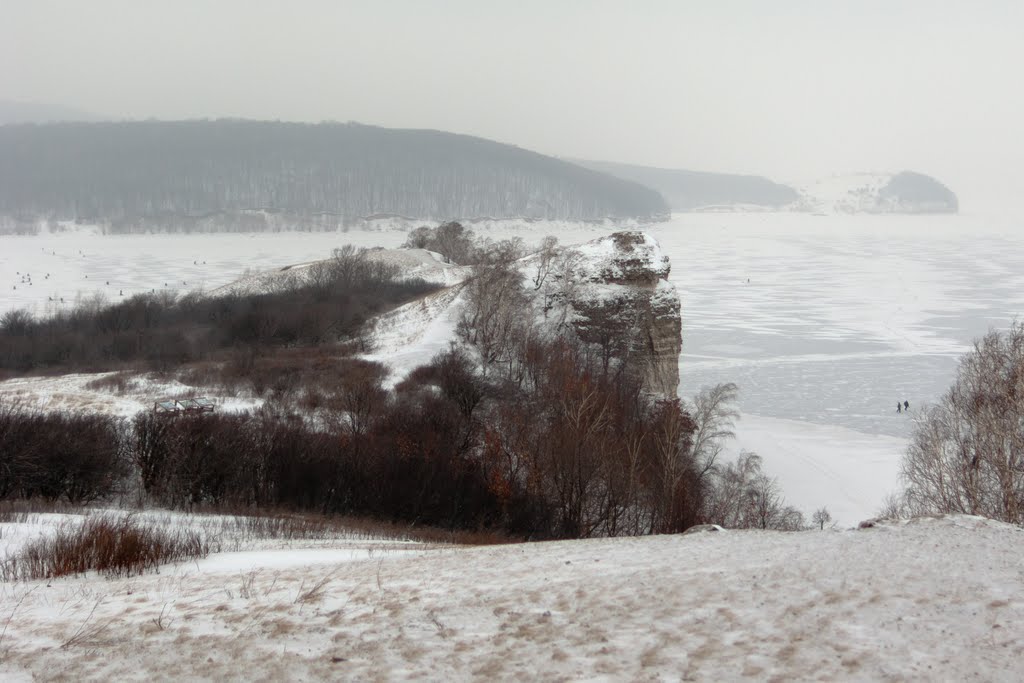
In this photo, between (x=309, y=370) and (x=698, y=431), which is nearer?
(x=698, y=431)

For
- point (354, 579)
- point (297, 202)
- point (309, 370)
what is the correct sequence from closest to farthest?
1. point (354, 579)
2. point (309, 370)
3. point (297, 202)

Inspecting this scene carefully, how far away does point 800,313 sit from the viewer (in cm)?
5206

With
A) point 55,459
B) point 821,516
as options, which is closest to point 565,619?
point 55,459

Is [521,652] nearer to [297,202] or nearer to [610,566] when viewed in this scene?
[610,566]

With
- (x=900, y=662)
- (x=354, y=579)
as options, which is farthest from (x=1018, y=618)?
(x=354, y=579)

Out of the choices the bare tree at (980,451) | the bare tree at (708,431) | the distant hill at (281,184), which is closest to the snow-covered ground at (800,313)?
the bare tree at (708,431)

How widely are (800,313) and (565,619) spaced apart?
50.9m

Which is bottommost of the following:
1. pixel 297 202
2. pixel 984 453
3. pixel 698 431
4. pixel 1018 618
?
pixel 698 431

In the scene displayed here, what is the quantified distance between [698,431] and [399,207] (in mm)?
144357

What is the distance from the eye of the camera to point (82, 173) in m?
168

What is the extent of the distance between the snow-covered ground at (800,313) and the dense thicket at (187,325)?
586 centimetres

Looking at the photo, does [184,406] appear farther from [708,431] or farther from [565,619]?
[565,619]

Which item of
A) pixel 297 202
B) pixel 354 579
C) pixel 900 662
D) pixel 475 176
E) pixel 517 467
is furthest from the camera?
pixel 475 176

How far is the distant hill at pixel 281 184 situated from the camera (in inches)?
5871
